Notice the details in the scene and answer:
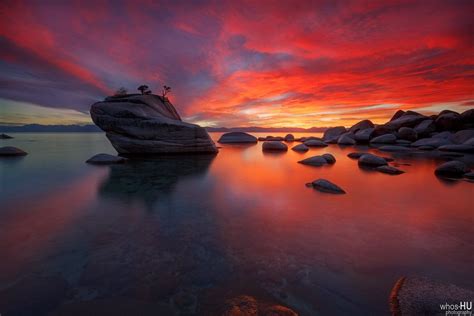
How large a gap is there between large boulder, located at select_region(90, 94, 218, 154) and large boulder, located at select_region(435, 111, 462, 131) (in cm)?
3926

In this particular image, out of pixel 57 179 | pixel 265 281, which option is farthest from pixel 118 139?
pixel 265 281

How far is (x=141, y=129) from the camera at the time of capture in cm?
1542

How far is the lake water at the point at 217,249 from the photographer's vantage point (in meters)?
2.26

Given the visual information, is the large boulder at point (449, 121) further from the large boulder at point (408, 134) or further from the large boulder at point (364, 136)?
the large boulder at point (364, 136)

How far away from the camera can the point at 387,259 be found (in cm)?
305

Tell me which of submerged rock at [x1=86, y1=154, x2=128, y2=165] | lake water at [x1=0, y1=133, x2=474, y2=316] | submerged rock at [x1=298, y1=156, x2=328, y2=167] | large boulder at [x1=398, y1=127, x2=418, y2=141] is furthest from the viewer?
large boulder at [x1=398, y1=127, x2=418, y2=141]

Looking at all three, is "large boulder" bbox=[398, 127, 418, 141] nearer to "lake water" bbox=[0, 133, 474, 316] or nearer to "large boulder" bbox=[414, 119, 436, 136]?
"large boulder" bbox=[414, 119, 436, 136]

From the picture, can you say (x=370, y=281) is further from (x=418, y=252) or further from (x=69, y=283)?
(x=69, y=283)

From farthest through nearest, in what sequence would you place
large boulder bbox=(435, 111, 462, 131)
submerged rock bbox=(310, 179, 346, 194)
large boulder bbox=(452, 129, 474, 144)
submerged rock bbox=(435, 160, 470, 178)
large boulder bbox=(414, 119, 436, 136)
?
large boulder bbox=(414, 119, 436, 136), large boulder bbox=(435, 111, 462, 131), large boulder bbox=(452, 129, 474, 144), submerged rock bbox=(435, 160, 470, 178), submerged rock bbox=(310, 179, 346, 194)

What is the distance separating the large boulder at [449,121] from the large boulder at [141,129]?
39263 millimetres

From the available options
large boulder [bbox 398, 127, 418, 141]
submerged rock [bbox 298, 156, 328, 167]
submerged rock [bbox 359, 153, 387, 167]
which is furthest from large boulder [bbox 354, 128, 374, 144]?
submerged rock [bbox 298, 156, 328, 167]

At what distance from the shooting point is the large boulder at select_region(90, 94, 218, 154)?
1508 cm

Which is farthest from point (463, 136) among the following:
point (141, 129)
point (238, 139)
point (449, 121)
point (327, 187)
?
point (141, 129)

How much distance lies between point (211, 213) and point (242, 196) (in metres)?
1.80
